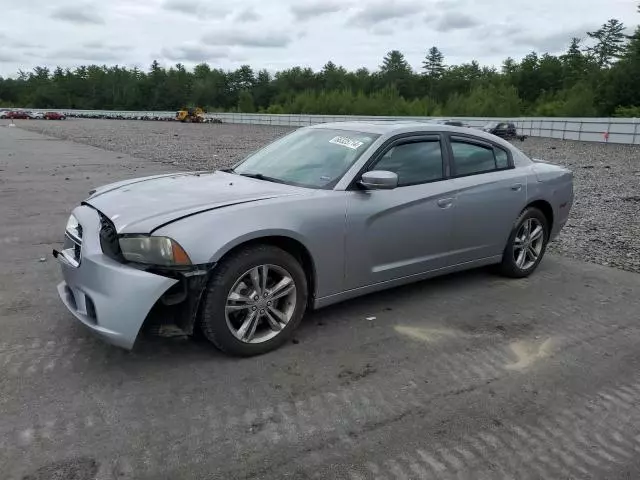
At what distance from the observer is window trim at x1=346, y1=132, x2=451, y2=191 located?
4.25m

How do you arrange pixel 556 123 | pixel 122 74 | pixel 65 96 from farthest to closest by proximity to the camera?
pixel 122 74 < pixel 65 96 < pixel 556 123

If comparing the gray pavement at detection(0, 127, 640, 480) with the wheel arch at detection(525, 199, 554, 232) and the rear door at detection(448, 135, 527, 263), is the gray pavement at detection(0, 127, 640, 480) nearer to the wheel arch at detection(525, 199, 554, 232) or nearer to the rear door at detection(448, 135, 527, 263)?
the rear door at detection(448, 135, 527, 263)

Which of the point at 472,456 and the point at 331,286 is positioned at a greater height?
the point at 331,286

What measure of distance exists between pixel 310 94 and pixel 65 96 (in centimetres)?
6354

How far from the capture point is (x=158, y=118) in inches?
3073

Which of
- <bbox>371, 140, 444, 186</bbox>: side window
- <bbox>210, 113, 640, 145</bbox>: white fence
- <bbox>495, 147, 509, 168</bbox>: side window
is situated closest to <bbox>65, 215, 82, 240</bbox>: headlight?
<bbox>371, 140, 444, 186</bbox>: side window

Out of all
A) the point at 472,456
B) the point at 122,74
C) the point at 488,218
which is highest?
the point at 122,74

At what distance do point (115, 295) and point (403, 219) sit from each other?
7.24 ft

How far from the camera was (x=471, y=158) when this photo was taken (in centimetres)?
515

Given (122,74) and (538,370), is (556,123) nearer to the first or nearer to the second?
(538,370)

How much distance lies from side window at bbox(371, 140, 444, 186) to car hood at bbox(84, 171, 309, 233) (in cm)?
82

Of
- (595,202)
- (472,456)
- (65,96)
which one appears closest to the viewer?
(472,456)

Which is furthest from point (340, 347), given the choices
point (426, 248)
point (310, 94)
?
point (310, 94)

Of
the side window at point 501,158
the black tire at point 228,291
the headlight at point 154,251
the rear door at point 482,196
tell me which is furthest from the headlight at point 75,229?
the side window at point 501,158
